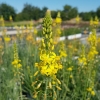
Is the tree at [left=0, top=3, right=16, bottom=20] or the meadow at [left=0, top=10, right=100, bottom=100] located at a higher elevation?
the tree at [left=0, top=3, right=16, bottom=20]

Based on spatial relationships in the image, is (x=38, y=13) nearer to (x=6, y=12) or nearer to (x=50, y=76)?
(x=6, y=12)

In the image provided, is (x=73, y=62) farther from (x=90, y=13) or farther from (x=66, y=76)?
(x=90, y=13)

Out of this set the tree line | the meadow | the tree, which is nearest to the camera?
the meadow

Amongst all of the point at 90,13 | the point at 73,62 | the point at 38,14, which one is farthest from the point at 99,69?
the point at 38,14

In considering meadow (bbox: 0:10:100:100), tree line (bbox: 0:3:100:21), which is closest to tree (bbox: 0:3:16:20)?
tree line (bbox: 0:3:100:21)

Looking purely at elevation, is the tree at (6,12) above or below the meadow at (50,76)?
above

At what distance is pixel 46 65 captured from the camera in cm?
200

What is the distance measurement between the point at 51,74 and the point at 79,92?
1843 millimetres

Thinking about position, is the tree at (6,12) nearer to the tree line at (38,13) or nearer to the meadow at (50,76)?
the tree line at (38,13)

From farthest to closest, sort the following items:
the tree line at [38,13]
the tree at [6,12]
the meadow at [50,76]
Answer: the tree line at [38,13]
the tree at [6,12]
the meadow at [50,76]

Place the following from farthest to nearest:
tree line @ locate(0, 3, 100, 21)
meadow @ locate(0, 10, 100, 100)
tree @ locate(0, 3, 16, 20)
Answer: tree line @ locate(0, 3, 100, 21)
tree @ locate(0, 3, 16, 20)
meadow @ locate(0, 10, 100, 100)

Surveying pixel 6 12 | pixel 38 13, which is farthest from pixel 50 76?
pixel 38 13

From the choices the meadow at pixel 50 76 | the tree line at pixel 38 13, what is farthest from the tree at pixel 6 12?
the meadow at pixel 50 76

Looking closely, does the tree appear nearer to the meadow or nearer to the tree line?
the tree line
